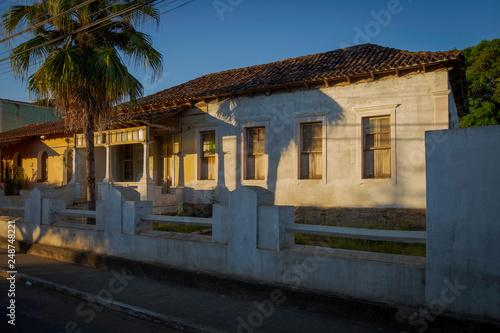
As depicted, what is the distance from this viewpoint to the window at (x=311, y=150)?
13156 mm

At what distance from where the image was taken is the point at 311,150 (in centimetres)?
1329

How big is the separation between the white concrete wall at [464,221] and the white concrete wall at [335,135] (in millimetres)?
7008

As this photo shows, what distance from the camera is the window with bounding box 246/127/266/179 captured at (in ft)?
46.8

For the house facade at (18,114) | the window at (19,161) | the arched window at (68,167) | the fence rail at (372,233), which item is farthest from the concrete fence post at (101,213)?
the house facade at (18,114)

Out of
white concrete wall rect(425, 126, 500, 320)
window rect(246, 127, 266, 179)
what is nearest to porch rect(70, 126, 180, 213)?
window rect(246, 127, 266, 179)

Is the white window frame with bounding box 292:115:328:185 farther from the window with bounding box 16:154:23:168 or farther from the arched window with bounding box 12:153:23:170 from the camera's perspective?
the arched window with bounding box 12:153:23:170

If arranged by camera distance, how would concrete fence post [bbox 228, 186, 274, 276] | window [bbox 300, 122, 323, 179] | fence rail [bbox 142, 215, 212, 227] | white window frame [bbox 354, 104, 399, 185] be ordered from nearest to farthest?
concrete fence post [bbox 228, 186, 274, 276] → fence rail [bbox 142, 215, 212, 227] → white window frame [bbox 354, 104, 399, 185] → window [bbox 300, 122, 323, 179]

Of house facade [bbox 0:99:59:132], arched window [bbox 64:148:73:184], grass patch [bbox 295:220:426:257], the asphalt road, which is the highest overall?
house facade [bbox 0:99:59:132]

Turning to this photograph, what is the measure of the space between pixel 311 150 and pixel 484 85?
17.6m

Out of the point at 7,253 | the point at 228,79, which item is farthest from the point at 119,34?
the point at 7,253

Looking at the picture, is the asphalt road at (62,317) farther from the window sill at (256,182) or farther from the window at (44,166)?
the window at (44,166)

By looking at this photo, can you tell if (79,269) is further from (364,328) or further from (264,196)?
(364,328)

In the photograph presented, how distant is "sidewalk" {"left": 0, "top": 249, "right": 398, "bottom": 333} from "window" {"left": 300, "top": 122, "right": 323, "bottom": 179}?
7.29 meters

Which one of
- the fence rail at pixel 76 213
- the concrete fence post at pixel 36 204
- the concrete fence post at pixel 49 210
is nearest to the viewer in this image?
the fence rail at pixel 76 213
